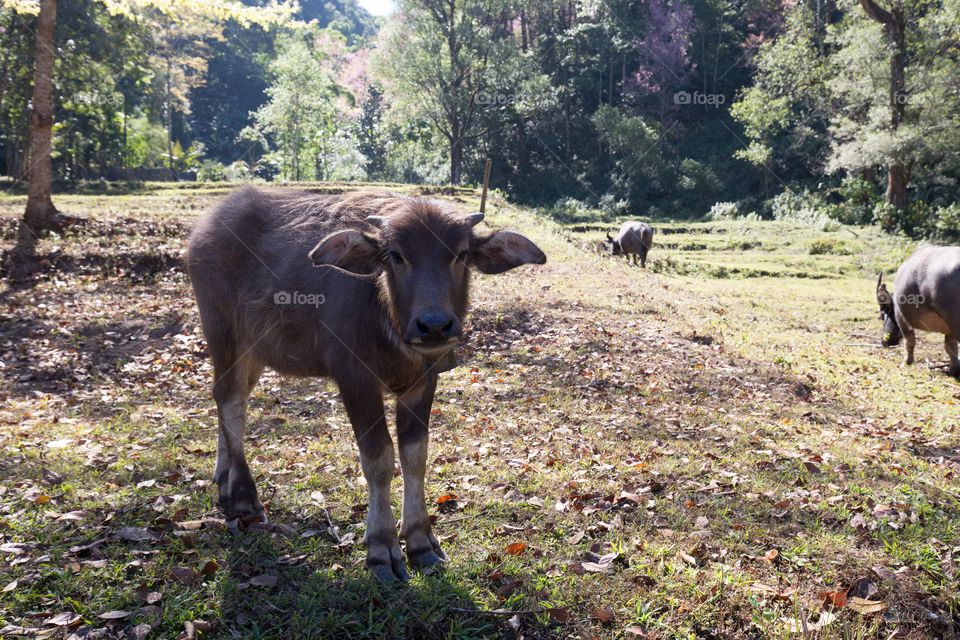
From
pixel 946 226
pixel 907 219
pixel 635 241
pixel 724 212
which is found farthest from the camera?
pixel 724 212

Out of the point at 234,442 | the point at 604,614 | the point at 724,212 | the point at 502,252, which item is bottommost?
the point at 604,614

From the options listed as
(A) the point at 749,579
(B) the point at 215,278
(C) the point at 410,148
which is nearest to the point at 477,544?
(A) the point at 749,579

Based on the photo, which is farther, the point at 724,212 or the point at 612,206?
the point at 612,206

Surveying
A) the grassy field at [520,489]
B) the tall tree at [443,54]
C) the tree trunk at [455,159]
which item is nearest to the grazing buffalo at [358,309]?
the grassy field at [520,489]

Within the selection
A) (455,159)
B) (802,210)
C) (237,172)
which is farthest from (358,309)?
(237,172)

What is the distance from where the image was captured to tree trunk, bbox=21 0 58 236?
12680 millimetres

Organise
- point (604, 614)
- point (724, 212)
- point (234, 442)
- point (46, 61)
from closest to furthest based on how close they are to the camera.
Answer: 1. point (604, 614)
2. point (234, 442)
3. point (46, 61)
4. point (724, 212)

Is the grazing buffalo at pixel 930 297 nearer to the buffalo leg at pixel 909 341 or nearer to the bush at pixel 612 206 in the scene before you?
the buffalo leg at pixel 909 341

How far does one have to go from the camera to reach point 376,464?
3.82 m

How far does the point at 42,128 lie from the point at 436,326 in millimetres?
14446

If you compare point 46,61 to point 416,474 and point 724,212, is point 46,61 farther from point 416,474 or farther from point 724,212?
point 724,212

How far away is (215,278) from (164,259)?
9.98 m

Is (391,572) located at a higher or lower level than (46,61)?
lower

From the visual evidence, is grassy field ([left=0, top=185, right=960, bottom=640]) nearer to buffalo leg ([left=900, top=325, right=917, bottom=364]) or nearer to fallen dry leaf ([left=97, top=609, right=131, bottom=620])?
fallen dry leaf ([left=97, top=609, right=131, bottom=620])
